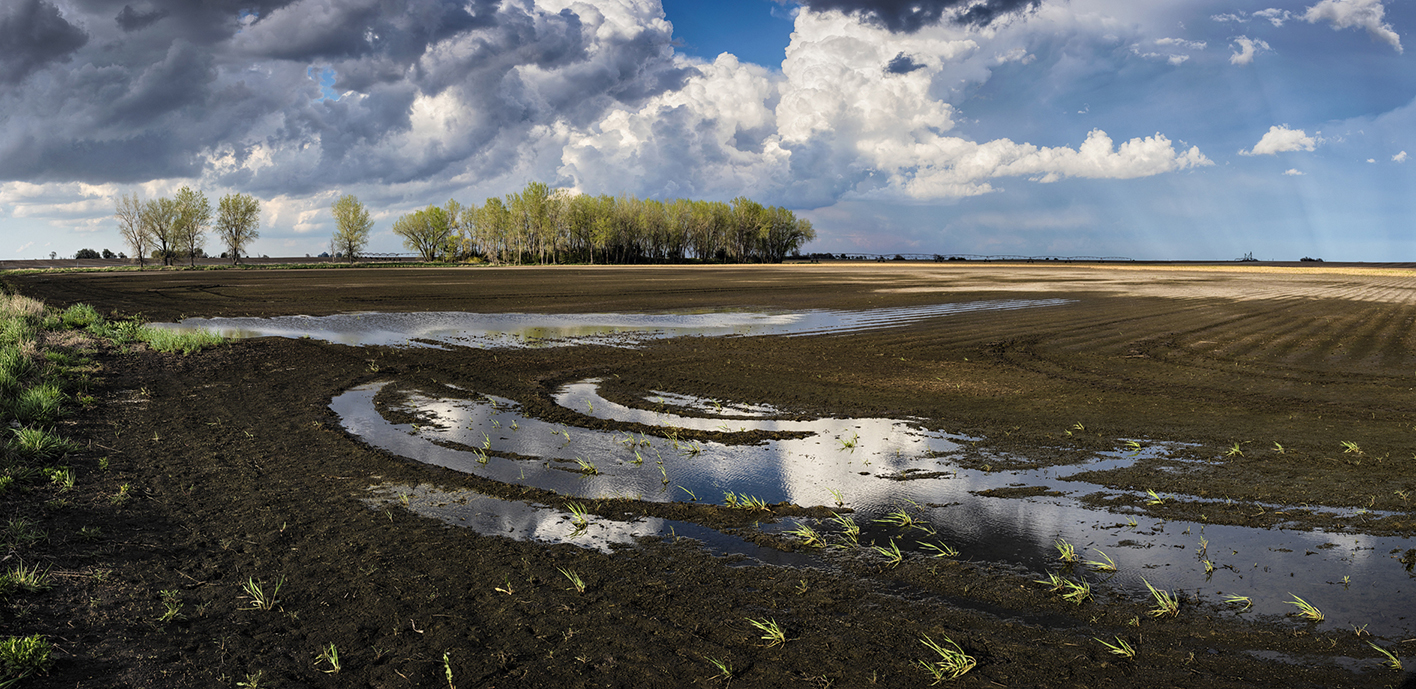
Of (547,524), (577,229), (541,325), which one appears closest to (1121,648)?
(547,524)

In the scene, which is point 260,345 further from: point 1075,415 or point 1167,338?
point 1167,338

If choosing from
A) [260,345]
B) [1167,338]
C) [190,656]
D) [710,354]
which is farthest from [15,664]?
[1167,338]

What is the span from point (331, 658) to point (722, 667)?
2645 millimetres

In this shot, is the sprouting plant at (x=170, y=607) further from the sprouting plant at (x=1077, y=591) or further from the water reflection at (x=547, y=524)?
the sprouting plant at (x=1077, y=591)

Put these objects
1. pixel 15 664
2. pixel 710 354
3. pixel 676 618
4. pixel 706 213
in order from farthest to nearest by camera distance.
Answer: pixel 706 213
pixel 710 354
pixel 676 618
pixel 15 664

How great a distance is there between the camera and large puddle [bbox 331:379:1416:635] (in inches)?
241

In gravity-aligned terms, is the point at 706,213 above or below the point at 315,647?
above

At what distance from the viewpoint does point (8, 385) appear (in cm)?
1221

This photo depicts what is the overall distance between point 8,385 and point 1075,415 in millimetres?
18180

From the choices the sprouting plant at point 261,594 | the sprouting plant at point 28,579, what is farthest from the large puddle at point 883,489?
the sprouting plant at point 28,579

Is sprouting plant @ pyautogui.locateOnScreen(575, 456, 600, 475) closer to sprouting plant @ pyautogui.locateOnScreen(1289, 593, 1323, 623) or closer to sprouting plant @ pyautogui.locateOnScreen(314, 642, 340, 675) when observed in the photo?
sprouting plant @ pyautogui.locateOnScreen(314, 642, 340, 675)

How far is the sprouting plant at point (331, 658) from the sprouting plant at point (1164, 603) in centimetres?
590

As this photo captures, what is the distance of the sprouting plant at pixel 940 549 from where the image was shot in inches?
260


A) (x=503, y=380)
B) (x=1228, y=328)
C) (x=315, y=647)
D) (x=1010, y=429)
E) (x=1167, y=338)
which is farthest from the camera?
(x=1228, y=328)
